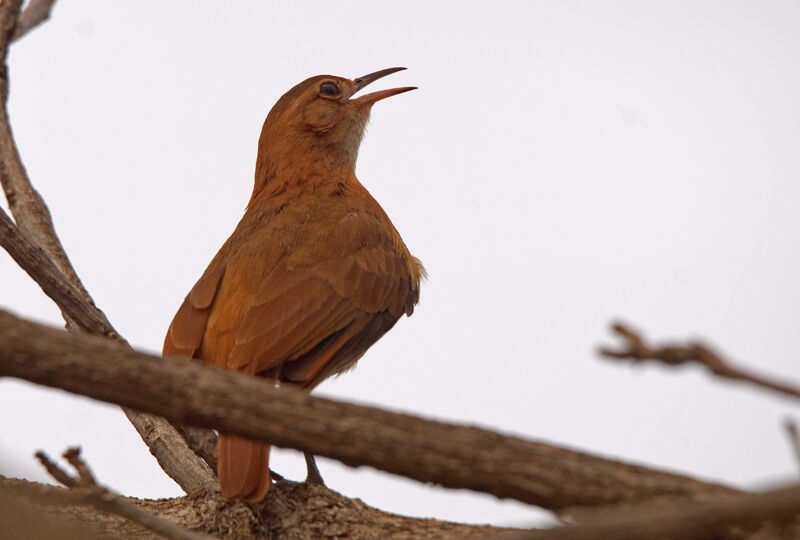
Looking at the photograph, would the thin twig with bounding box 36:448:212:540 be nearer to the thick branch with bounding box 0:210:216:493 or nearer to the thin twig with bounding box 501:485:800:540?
the thin twig with bounding box 501:485:800:540

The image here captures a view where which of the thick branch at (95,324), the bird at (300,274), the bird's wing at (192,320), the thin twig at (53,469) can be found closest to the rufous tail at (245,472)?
the bird at (300,274)

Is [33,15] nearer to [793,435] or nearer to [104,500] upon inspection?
[104,500]

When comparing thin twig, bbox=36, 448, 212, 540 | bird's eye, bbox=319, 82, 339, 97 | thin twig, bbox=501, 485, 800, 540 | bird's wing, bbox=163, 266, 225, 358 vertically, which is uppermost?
bird's eye, bbox=319, 82, 339, 97

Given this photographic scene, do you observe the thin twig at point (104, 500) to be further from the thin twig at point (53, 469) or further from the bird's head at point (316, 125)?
the bird's head at point (316, 125)

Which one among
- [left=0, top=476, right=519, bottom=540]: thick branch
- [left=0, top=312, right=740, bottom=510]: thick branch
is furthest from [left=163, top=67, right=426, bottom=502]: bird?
[left=0, top=312, right=740, bottom=510]: thick branch

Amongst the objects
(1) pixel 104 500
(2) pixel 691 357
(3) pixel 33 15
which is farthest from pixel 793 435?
(3) pixel 33 15

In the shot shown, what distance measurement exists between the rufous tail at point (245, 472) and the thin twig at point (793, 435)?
249 centimetres

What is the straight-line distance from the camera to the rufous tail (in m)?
4.36

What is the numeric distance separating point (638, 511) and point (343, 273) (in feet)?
12.4

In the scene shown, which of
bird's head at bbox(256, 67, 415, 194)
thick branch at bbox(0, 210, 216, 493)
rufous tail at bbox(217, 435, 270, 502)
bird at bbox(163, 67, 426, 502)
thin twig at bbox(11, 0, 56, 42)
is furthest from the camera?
bird's head at bbox(256, 67, 415, 194)

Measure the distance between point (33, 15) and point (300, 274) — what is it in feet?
10.5

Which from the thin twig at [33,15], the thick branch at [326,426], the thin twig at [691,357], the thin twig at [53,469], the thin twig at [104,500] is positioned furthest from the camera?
the thin twig at [33,15]

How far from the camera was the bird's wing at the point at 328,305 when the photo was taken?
207 inches

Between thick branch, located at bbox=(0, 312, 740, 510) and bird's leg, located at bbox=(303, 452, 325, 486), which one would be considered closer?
thick branch, located at bbox=(0, 312, 740, 510)
